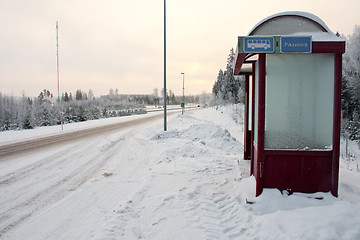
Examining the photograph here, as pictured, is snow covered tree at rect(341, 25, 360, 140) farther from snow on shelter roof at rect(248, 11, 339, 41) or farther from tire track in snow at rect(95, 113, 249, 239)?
snow on shelter roof at rect(248, 11, 339, 41)

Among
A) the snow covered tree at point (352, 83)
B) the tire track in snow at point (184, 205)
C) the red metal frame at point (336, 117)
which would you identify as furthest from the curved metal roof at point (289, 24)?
the snow covered tree at point (352, 83)

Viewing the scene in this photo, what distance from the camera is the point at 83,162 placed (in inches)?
340

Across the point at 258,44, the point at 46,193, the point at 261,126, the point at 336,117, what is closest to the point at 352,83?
the point at 336,117

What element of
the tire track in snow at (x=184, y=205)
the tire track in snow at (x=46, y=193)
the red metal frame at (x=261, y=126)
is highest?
the red metal frame at (x=261, y=126)

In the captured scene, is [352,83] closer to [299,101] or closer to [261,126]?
[299,101]

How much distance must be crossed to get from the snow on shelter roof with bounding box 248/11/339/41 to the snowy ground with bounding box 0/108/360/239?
3202 mm

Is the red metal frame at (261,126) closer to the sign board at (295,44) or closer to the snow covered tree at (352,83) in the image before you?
the sign board at (295,44)

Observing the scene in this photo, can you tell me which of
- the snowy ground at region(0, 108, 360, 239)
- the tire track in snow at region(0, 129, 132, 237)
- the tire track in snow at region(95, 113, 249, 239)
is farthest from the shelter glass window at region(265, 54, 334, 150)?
the tire track in snow at region(0, 129, 132, 237)

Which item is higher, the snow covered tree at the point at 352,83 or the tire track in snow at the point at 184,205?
the snow covered tree at the point at 352,83

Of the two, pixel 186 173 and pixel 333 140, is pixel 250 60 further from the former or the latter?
pixel 186 173

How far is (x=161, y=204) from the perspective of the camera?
470 centimetres

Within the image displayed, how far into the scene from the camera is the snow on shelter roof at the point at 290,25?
4.57 m

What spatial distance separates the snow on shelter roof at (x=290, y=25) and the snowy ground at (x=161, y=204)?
3.20m

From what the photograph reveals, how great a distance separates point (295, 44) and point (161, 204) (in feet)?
13.1
